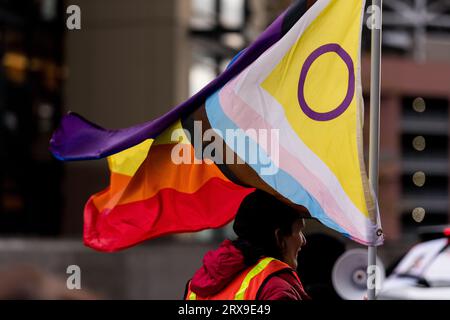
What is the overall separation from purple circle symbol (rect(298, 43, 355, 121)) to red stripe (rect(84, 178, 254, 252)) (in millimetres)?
769

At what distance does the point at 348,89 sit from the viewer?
4.09 metres

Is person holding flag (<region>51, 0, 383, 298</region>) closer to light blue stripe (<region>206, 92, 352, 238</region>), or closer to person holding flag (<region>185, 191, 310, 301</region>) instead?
light blue stripe (<region>206, 92, 352, 238</region>)

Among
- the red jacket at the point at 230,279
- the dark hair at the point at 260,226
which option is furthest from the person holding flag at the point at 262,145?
the red jacket at the point at 230,279

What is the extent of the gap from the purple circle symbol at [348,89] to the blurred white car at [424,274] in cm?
256

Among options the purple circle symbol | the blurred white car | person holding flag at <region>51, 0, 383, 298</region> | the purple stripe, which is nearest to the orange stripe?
person holding flag at <region>51, 0, 383, 298</region>

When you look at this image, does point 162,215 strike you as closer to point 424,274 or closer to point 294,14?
point 294,14

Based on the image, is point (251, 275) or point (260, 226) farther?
point (260, 226)

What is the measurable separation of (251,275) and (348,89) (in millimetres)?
944

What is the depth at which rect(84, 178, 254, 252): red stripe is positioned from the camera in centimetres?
486

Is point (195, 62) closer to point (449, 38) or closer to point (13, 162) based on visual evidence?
point (13, 162)

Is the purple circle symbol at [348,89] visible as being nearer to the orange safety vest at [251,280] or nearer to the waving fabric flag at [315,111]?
the waving fabric flag at [315,111]

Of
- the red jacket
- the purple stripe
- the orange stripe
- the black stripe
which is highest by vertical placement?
the black stripe

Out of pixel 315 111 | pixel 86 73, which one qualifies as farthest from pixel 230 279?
pixel 86 73
